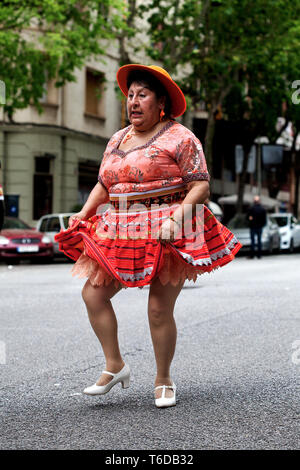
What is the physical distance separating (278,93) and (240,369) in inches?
1101

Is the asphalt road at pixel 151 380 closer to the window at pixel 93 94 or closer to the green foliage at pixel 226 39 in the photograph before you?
the green foliage at pixel 226 39

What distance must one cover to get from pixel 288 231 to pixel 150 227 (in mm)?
27429

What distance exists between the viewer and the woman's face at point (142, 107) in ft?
15.8

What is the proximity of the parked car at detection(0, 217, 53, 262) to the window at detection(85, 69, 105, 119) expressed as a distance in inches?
448

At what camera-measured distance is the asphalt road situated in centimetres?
399

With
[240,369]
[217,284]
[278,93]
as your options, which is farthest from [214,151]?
[240,369]

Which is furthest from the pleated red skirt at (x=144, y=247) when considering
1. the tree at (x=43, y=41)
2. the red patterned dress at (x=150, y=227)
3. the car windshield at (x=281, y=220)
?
the car windshield at (x=281, y=220)

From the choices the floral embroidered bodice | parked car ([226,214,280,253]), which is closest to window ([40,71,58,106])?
parked car ([226,214,280,253])

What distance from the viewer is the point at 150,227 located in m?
4.65

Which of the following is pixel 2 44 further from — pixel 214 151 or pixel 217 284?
pixel 214 151

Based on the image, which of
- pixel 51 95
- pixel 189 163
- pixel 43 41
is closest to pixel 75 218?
pixel 189 163

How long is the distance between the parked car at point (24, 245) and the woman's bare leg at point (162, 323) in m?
17.3

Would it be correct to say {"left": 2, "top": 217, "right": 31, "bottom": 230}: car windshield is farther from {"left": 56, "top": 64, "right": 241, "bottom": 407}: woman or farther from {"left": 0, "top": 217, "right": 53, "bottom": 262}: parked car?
{"left": 56, "top": 64, "right": 241, "bottom": 407}: woman

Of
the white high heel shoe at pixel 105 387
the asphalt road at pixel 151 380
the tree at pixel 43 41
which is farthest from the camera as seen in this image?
the tree at pixel 43 41
